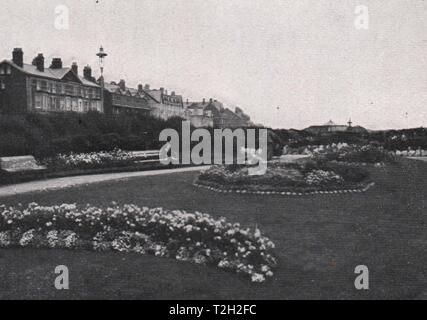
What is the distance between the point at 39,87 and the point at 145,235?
40336 millimetres

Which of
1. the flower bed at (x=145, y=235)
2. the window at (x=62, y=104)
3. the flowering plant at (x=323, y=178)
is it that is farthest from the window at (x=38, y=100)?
the flower bed at (x=145, y=235)

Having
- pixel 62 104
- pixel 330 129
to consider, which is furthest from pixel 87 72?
pixel 330 129

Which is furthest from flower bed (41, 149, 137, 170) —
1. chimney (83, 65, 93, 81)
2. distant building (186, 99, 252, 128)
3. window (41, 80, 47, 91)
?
distant building (186, 99, 252, 128)

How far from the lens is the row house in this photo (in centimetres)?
4244

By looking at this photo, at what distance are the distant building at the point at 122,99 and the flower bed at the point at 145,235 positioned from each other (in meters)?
47.7

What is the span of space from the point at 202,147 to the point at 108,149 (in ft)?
15.8

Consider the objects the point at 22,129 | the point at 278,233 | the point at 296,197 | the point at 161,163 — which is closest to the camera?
the point at 278,233

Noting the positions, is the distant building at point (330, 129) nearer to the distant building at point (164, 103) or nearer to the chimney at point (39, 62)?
the chimney at point (39, 62)

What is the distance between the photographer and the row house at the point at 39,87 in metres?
42.4

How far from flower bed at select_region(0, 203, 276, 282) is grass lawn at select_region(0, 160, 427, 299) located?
22cm
